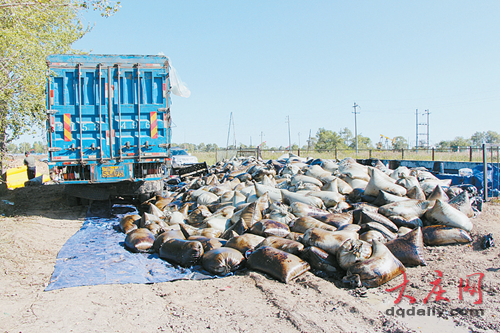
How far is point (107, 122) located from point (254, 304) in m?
4.85

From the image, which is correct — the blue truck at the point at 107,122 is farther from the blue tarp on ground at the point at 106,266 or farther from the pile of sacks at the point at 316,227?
the blue tarp on ground at the point at 106,266

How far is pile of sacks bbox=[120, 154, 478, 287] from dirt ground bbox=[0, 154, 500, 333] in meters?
0.18

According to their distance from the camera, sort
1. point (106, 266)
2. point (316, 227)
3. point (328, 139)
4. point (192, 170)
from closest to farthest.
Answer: point (106, 266)
point (316, 227)
point (192, 170)
point (328, 139)

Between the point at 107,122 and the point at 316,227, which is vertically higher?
the point at 107,122

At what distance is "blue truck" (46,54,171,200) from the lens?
20.4 ft

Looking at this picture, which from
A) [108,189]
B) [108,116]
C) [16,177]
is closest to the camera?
[108,116]

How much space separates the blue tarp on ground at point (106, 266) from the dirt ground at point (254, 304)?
0.16 metres

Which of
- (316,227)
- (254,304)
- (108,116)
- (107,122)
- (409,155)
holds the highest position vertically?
(108,116)

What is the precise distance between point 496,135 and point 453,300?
86092 millimetres

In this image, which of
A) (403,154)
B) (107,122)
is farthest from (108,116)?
(403,154)

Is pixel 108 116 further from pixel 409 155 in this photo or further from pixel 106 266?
pixel 409 155

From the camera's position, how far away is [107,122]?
6.38 meters

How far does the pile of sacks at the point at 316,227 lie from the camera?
3.61 metres

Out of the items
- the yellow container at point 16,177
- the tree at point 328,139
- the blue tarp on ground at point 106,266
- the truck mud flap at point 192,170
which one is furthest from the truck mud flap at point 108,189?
the tree at point 328,139
